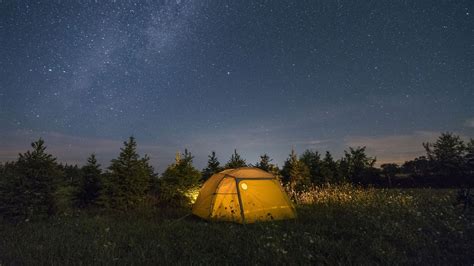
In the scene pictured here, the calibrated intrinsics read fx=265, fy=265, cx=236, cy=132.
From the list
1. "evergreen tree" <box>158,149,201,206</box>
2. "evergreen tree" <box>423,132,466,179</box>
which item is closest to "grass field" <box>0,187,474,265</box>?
"evergreen tree" <box>158,149,201,206</box>

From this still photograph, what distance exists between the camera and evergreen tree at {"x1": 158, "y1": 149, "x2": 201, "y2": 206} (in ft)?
49.4

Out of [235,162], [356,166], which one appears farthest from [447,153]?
[235,162]

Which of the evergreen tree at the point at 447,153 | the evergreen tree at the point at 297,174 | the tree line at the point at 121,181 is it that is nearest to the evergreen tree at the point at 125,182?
the tree line at the point at 121,181

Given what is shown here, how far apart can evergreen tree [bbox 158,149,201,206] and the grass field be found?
606 cm

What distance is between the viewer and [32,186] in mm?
9586

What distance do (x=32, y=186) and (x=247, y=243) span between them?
842cm

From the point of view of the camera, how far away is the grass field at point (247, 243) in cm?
493

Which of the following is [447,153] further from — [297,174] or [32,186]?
[32,186]

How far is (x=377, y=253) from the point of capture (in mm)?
5035

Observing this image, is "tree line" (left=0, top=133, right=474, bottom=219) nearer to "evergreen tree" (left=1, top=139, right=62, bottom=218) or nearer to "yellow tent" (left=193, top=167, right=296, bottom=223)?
"evergreen tree" (left=1, top=139, right=62, bottom=218)

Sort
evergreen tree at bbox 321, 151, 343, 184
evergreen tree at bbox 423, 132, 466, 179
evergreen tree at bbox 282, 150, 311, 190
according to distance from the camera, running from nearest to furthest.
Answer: evergreen tree at bbox 282, 150, 311, 190 < evergreen tree at bbox 321, 151, 343, 184 < evergreen tree at bbox 423, 132, 466, 179

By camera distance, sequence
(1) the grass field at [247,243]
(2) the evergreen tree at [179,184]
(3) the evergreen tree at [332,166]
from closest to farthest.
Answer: (1) the grass field at [247,243] < (2) the evergreen tree at [179,184] < (3) the evergreen tree at [332,166]

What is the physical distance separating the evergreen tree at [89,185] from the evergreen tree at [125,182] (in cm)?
91

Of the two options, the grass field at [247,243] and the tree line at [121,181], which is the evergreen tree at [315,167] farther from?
the grass field at [247,243]
